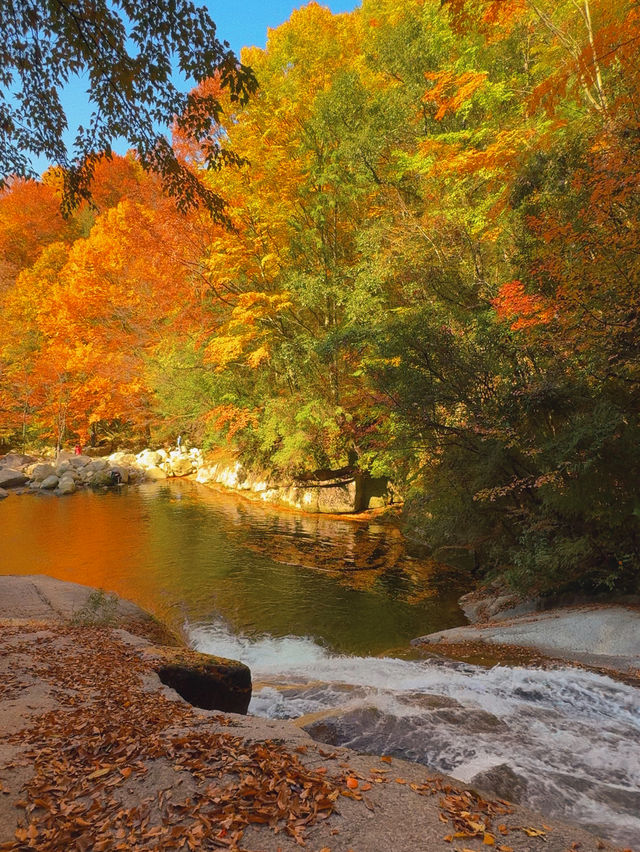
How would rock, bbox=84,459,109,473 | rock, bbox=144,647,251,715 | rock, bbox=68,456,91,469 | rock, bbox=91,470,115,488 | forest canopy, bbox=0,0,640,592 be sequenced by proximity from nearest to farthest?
rock, bbox=144,647,251,715
forest canopy, bbox=0,0,640,592
rock, bbox=91,470,115,488
rock, bbox=84,459,109,473
rock, bbox=68,456,91,469

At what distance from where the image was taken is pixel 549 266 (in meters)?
7.00

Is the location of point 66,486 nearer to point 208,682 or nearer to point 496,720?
point 208,682

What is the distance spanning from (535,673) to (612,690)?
29.6 inches

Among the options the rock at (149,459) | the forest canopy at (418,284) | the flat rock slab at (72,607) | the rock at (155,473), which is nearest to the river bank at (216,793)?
the flat rock slab at (72,607)

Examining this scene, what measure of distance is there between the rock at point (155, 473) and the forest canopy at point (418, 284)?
275 centimetres

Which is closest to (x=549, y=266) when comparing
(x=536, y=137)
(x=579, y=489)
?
(x=579, y=489)

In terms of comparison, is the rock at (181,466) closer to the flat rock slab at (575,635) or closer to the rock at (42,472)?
the rock at (42,472)

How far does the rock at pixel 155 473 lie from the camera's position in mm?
24442

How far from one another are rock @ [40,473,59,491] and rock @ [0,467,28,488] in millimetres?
1302

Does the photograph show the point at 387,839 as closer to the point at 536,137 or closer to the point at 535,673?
the point at 535,673

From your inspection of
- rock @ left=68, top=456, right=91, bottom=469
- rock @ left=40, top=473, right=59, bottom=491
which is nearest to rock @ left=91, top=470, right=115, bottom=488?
rock @ left=40, top=473, right=59, bottom=491

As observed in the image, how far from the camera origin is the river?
145 inches

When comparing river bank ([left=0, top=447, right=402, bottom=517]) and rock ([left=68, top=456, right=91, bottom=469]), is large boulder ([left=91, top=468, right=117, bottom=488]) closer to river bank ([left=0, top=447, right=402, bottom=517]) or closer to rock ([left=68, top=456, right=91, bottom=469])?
river bank ([left=0, top=447, right=402, bottom=517])

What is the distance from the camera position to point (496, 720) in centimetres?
431
